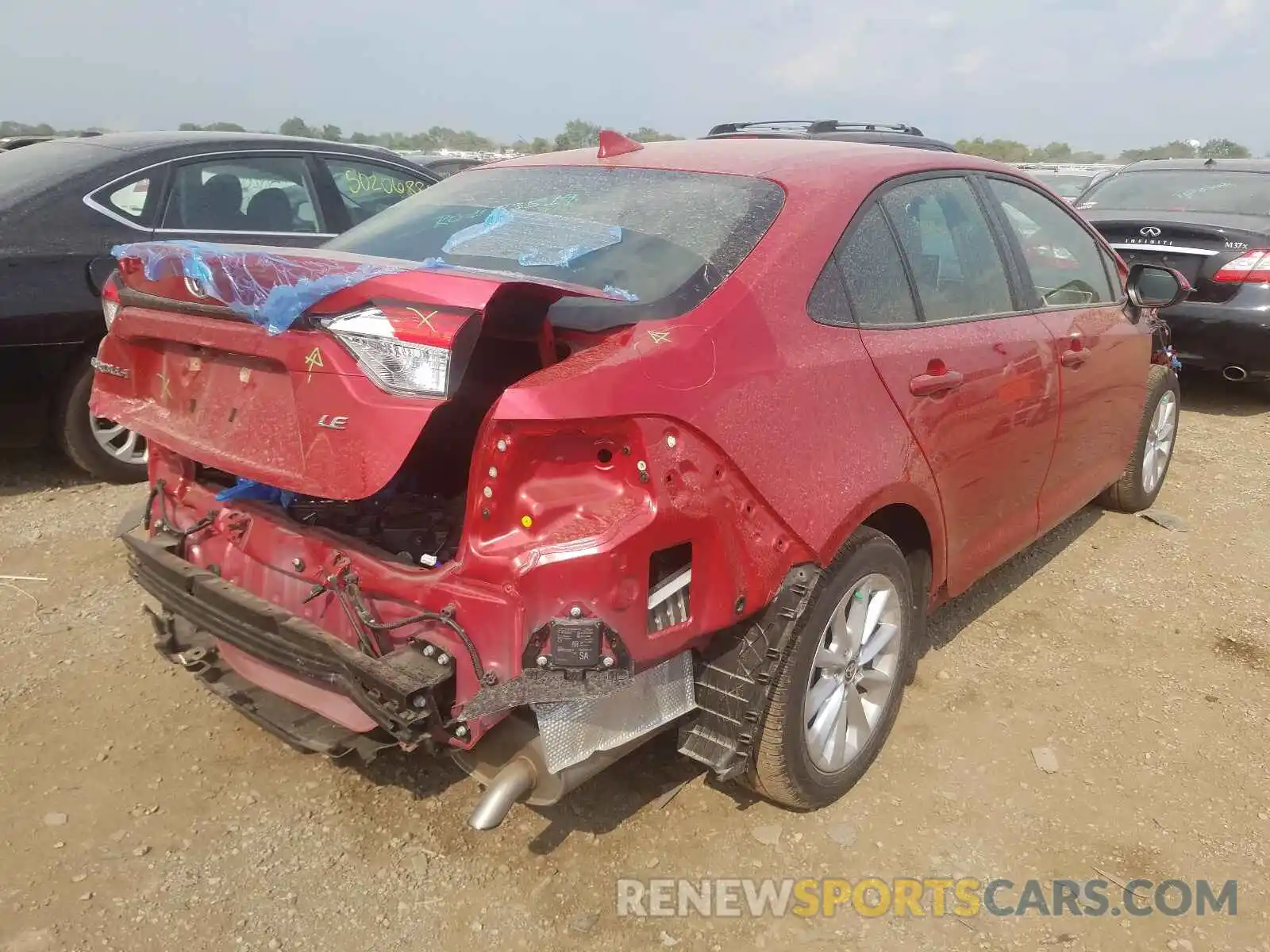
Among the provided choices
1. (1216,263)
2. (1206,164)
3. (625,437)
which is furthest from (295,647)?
(1206,164)

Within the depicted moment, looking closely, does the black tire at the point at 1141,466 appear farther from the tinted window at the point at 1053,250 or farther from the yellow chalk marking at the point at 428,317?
the yellow chalk marking at the point at 428,317

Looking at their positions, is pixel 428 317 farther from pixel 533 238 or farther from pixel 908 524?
pixel 908 524

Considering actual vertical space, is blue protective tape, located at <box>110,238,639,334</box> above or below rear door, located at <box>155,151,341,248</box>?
above

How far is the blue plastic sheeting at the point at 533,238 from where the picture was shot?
2500mm

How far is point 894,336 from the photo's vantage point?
265cm

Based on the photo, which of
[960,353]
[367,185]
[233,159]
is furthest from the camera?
[367,185]

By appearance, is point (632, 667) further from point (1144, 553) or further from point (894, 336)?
point (1144, 553)

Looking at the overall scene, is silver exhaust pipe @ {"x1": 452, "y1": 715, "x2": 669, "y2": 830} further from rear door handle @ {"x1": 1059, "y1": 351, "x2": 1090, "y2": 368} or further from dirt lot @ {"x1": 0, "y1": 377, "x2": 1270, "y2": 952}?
rear door handle @ {"x1": 1059, "y1": 351, "x2": 1090, "y2": 368}

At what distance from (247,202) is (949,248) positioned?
3.94 meters

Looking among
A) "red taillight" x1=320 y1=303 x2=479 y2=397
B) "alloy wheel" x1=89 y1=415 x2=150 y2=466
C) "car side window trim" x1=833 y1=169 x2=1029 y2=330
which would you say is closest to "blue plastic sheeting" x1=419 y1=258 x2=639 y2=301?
"red taillight" x1=320 y1=303 x2=479 y2=397

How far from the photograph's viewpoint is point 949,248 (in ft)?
9.96

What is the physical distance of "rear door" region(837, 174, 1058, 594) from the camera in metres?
2.65
